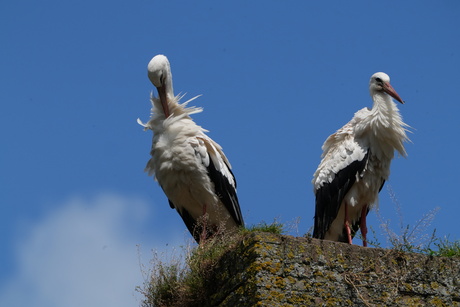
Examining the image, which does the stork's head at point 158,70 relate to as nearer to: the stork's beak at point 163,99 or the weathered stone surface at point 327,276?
the stork's beak at point 163,99

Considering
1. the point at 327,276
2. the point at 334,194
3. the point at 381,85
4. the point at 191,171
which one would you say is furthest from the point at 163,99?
the point at 327,276

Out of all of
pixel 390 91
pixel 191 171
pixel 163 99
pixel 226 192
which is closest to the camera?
pixel 191 171

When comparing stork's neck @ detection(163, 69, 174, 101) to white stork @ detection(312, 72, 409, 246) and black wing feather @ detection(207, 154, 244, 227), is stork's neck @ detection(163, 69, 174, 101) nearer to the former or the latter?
black wing feather @ detection(207, 154, 244, 227)

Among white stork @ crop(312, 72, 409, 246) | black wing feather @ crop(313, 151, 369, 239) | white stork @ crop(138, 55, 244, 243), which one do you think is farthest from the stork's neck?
black wing feather @ crop(313, 151, 369, 239)

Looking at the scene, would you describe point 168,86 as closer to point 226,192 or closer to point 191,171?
point 191,171

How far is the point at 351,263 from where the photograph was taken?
6.37 m

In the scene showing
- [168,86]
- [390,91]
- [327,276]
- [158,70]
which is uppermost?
[158,70]

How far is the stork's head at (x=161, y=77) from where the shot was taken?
10.3 meters

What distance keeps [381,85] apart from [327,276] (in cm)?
461

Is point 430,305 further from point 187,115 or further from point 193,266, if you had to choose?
point 187,115

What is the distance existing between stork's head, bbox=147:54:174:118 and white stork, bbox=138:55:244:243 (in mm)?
201

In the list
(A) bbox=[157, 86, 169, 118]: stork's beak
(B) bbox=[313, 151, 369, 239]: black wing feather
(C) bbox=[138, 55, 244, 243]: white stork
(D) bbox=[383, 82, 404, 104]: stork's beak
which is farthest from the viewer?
(D) bbox=[383, 82, 404, 104]: stork's beak

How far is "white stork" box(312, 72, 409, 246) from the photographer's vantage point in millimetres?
9664

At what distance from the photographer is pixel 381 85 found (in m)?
10.4
